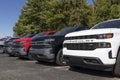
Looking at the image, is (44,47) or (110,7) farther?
(110,7)

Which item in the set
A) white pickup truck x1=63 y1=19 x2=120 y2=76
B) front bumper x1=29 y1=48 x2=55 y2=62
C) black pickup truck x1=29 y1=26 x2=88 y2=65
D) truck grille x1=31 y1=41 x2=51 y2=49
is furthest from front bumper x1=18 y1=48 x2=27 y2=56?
white pickup truck x1=63 y1=19 x2=120 y2=76

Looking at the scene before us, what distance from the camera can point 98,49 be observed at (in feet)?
22.7

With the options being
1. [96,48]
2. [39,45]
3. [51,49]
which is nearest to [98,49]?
[96,48]

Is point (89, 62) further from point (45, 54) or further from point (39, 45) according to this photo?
point (39, 45)

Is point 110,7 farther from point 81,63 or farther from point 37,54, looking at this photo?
point 81,63

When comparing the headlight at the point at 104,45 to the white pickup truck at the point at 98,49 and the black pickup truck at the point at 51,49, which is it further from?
the black pickup truck at the point at 51,49

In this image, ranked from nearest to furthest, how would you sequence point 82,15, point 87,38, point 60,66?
point 87,38
point 60,66
point 82,15

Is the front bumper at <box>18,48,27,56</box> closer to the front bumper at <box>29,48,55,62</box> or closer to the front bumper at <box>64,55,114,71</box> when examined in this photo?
the front bumper at <box>29,48,55,62</box>

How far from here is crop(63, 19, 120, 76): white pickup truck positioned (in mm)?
6742

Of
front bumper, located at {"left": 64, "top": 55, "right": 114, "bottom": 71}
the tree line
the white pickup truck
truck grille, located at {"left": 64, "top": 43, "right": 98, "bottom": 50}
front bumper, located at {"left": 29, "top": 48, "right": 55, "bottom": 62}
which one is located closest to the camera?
the white pickup truck

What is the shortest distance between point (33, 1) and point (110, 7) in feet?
73.4

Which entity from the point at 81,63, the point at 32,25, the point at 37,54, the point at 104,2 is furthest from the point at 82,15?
the point at 81,63

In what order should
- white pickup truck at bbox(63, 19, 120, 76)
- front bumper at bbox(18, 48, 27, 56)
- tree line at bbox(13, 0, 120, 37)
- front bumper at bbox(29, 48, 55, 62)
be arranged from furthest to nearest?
tree line at bbox(13, 0, 120, 37) → front bumper at bbox(18, 48, 27, 56) → front bumper at bbox(29, 48, 55, 62) → white pickup truck at bbox(63, 19, 120, 76)

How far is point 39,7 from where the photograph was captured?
48031mm
